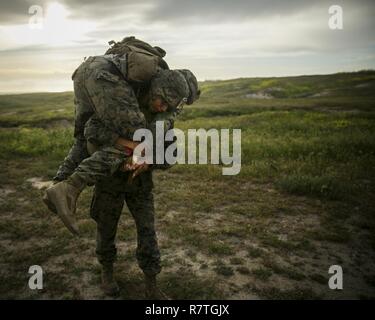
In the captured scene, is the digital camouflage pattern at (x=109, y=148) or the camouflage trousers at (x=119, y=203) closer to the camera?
the digital camouflage pattern at (x=109, y=148)

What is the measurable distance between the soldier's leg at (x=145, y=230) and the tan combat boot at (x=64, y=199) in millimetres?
1068

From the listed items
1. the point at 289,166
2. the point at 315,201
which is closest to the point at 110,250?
the point at 315,201

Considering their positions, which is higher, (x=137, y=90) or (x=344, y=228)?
(x=137, y=90)

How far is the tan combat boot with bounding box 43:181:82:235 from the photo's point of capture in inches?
121

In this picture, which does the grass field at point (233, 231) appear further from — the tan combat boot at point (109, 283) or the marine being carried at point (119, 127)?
the marine being carried at point (119, 127)

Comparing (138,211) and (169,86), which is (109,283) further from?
(169,86)

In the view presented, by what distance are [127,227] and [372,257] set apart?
412cm

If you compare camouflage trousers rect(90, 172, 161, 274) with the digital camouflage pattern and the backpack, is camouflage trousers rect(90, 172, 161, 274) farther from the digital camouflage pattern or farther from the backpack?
the backpack

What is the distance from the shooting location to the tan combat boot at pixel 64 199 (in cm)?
308

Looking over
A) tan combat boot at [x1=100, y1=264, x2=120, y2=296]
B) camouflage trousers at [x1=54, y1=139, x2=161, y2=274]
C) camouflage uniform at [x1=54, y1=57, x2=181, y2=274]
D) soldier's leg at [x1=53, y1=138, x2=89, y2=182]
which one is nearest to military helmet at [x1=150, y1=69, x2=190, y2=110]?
camouflage uniform at [x1=54, y1=57, x2=181, y2=274]

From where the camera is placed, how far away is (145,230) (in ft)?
13.8

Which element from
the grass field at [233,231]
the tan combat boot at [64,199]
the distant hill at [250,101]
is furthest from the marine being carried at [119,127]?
the distant hill at [250,101]

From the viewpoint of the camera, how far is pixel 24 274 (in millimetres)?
4969

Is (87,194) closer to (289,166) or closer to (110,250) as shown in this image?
(110,250)
